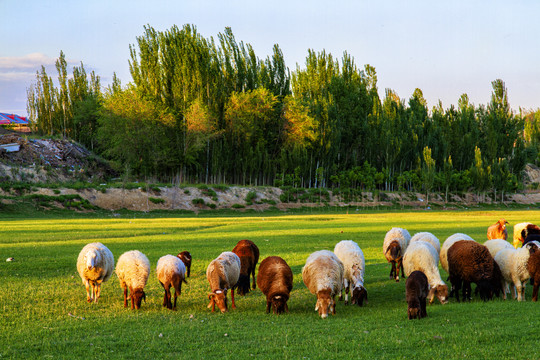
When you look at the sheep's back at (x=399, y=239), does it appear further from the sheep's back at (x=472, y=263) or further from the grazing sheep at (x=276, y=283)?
the grazing sheep at (x=276, y=283)

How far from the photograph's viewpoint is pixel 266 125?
67688mm

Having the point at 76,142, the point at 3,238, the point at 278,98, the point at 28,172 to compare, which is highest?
the point at 278,98

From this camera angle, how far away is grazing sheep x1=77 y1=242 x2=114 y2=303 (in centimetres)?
1064

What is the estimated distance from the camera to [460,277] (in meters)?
11.2

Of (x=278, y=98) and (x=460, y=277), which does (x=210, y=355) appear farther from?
(x=278, y=98)

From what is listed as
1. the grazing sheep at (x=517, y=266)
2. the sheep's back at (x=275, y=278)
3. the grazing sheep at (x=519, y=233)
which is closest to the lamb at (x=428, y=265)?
the grazing sheep at (x=517, y=266)

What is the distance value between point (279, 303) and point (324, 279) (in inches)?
42.2

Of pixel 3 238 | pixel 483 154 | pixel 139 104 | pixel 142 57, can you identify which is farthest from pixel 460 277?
pixel 483 154

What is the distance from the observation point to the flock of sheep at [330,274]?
9766 millimetres

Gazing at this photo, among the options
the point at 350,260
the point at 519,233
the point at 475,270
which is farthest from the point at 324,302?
the point at 519,233

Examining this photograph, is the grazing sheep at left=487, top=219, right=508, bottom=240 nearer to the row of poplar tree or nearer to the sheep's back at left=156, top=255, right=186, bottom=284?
the sheep's back at left=156, top=255, right=186, bottom=284

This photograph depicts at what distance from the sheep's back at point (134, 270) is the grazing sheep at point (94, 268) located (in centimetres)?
59

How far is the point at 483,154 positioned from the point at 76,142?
2683 inches

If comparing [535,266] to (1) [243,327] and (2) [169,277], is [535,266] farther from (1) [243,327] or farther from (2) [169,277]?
(2) [169,277]
